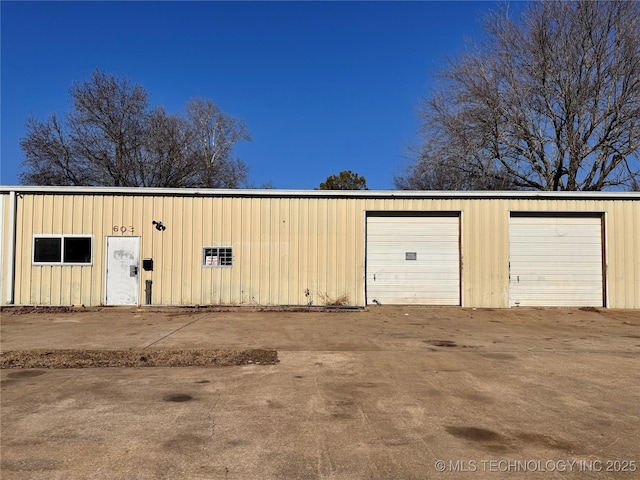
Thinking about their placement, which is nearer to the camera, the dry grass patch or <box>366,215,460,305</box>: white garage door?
the dry grass patch

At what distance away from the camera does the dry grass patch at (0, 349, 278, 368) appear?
22.8ft

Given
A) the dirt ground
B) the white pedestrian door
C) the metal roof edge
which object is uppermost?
the metal roof edge

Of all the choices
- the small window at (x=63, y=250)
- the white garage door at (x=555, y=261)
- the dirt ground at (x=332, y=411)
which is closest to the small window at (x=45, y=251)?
the small window at (x=63, y=250)

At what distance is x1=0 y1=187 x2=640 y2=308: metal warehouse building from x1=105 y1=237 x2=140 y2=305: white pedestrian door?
33 millimetres

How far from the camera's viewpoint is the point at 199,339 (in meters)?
9.38

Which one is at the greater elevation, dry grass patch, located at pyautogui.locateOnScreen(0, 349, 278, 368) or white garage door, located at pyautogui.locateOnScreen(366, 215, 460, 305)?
white garage door, located at pyautogui.locateOnScreen(366, 215, 460, 305)

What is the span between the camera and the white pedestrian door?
14.7m

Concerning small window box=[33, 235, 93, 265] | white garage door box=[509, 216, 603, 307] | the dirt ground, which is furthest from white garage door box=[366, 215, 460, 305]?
small window box=[33, 235, 93, 265]

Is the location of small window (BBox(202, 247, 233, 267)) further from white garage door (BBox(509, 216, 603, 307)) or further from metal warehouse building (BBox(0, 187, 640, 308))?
white garage door (BBox(509, 216, 603, 307))

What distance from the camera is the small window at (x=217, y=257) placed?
1491cm

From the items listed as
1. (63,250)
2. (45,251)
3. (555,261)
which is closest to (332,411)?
(63,250)

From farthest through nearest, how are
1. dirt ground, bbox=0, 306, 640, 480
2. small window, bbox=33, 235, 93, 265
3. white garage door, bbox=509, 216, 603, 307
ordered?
white garage door, bbox=509, 216, 603, 307, small window, bbox=33, 235, 93, 265, dirt ground, bbox=0, 306, 640, 480

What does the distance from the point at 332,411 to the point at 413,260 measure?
11095 millimetres

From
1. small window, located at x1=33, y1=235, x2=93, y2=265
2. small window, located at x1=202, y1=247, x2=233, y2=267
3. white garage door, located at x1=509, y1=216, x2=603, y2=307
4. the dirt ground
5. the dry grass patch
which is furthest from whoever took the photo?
white garage door, located at x1=509, y1=216, x2=603, y2=307
